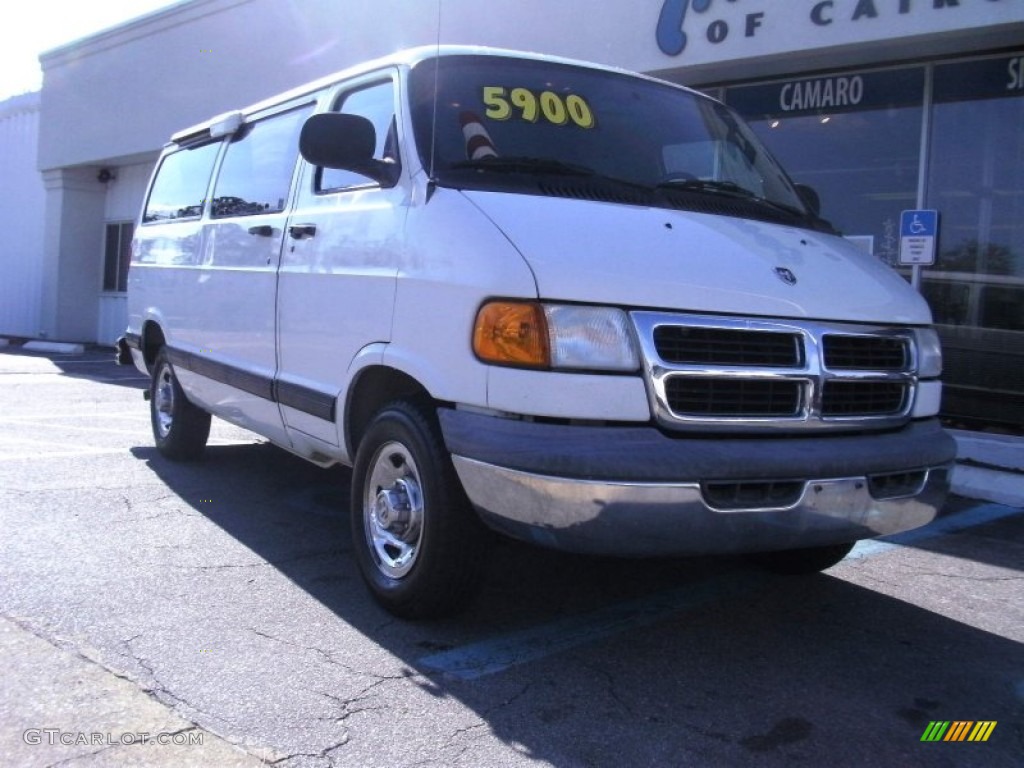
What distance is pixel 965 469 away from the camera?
7.11 meters

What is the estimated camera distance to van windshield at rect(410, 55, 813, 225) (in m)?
3.89

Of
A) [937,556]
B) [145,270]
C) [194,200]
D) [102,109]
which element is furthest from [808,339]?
[102,109]

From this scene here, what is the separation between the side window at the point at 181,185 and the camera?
6.22 m

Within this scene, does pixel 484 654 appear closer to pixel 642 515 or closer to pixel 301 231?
pixel 642 515

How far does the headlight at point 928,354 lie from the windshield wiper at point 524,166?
148 cm

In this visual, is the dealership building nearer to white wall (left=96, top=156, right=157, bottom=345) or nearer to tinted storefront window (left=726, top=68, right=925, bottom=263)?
tinted storefront window (left=726, top=68, right=925, bottom=263)

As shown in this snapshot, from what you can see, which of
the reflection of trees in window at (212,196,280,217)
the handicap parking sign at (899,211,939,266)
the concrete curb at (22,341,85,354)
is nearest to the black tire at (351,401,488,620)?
the reflection of trees in window at (212,196,280,217)

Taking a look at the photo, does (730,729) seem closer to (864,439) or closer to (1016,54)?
(864,439)

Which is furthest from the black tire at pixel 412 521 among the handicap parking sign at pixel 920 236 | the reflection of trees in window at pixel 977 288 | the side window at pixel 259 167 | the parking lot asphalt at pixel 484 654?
the reflection of trees in window at pixel 977 288

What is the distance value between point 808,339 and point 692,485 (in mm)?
778

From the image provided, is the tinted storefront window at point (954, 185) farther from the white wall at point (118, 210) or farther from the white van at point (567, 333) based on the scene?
the white wall at point (118, 210)

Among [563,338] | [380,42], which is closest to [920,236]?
[563,338]

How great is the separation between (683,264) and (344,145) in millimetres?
1435

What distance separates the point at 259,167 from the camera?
17.6 ft
